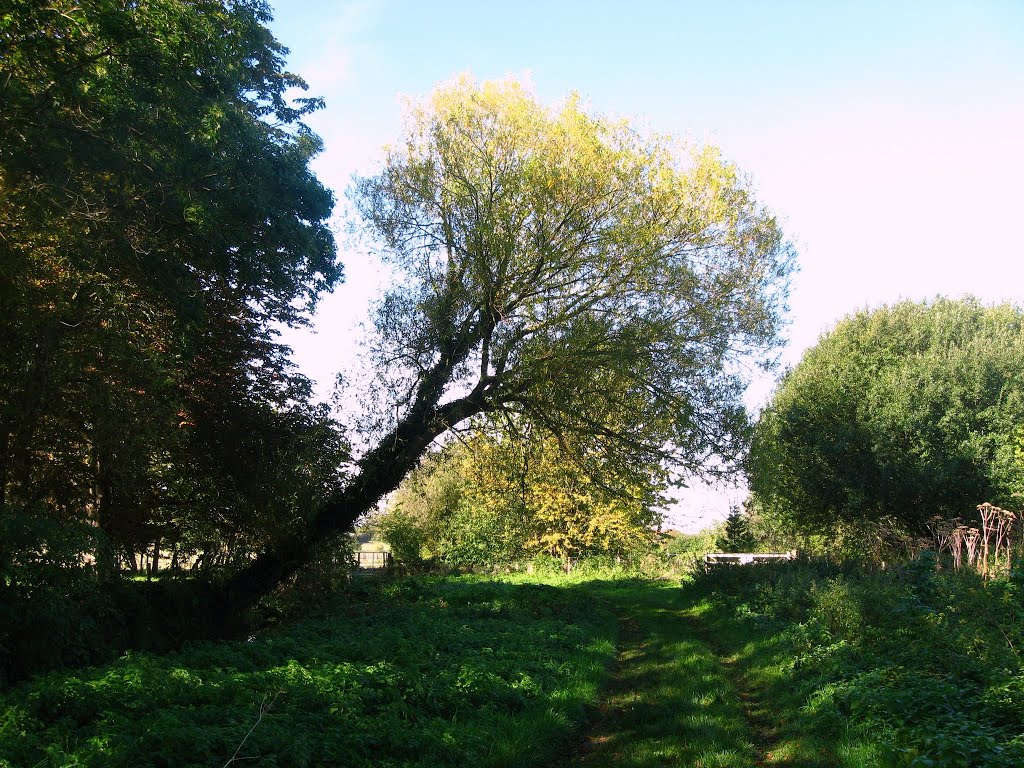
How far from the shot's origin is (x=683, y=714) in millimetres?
7980

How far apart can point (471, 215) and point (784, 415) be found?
18.3m

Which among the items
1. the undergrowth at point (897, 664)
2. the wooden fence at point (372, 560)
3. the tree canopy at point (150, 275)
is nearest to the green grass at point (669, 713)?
the undergrowth at point (897, 664)

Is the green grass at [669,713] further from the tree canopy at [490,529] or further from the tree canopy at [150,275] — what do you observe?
the tree canopy at [490,529]

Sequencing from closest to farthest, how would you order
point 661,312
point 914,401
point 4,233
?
point 4,233 < point 661,312 < point 914,401

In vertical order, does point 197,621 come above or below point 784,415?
below

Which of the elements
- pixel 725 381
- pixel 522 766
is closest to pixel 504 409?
pixel 725 381

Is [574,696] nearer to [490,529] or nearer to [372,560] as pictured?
[490,529]

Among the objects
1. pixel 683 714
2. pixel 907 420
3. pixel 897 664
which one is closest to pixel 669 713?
pixel 683 714

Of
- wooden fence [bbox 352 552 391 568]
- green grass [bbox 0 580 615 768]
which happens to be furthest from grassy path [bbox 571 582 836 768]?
wooden fence [bbox 352 552 391 568]

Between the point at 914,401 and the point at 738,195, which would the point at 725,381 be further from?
the point at 914,401

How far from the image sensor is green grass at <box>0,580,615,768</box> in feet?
16.9

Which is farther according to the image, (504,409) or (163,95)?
(504,409)

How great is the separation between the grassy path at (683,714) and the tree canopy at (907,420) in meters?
13.9

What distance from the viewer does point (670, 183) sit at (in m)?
15.6
